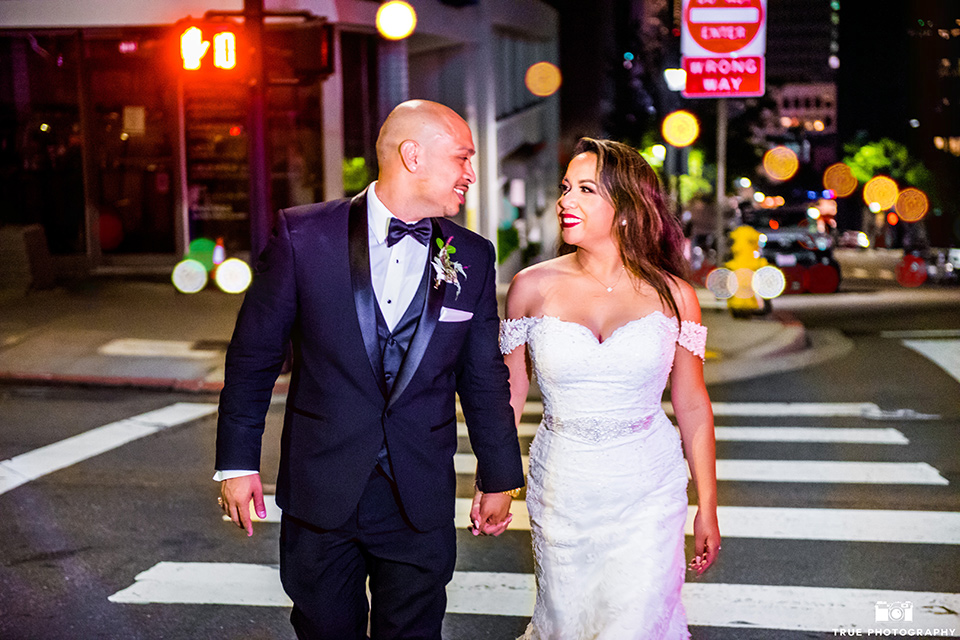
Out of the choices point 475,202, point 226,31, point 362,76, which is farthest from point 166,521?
point 475,202

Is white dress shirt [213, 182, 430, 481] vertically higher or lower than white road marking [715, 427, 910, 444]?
higher

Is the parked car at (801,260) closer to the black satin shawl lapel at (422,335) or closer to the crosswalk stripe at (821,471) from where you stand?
the crosswalk stripe at (821,471)

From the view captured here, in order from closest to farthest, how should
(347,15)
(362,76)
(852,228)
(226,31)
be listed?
(226,31) < (347,15) < (362,76) < (852,228)

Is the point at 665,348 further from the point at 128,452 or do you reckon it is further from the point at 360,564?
the point at 128,452

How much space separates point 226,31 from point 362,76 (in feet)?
36.8

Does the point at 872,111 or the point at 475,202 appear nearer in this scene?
the point at 475,202

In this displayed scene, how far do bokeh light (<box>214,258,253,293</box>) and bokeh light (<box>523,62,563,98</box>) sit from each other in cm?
2085

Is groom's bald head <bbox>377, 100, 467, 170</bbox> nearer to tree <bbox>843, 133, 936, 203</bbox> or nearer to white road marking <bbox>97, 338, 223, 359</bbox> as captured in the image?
white road marking <bbox>97, 338, 223, 359</bbox>

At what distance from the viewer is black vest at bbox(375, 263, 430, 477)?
313cm

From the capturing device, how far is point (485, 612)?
16.8 feet

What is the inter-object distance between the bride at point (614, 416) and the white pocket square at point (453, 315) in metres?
0.55

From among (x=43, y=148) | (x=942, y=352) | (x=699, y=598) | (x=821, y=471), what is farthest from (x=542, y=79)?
(x=699, y=598)

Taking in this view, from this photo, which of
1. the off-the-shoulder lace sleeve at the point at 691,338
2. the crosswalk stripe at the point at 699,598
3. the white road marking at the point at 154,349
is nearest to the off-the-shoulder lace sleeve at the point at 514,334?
the off-the-shoulder lace sleeve at the point at 691,338

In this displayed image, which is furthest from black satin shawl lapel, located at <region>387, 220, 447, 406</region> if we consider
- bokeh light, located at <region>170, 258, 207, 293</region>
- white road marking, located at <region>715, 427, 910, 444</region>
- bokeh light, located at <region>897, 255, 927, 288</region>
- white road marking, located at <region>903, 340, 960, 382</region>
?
bokeh light, located at <region>897, 255, 927, 288</region>
